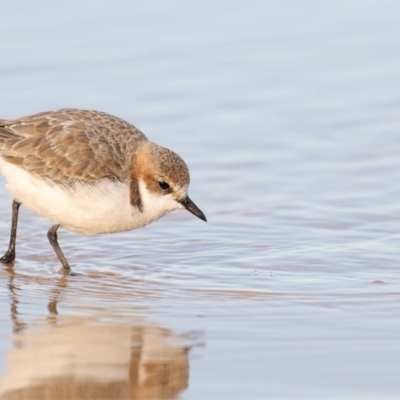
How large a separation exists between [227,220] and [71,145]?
1.73 metres

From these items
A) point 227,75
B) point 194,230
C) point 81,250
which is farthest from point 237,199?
point 227,75

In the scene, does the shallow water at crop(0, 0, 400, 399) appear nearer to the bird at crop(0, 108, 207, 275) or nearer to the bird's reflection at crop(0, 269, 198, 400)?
the bird's reflection at crop(0, 269, 198, 400)

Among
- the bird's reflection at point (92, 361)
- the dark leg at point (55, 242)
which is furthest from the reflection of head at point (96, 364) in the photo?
the dark leg at point (55, 242)

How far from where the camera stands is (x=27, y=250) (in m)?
8.76

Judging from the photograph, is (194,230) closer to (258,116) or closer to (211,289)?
(211,289)

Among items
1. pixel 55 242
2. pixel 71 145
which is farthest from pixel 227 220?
pixel 71 145

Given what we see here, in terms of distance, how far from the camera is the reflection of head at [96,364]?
18.7 ft

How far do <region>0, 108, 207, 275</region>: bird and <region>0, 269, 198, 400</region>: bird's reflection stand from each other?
123cm

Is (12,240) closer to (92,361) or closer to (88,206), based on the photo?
(88,206)

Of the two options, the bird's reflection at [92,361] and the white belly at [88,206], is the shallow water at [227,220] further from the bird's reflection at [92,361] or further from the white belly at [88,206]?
the white belly at [88,206]

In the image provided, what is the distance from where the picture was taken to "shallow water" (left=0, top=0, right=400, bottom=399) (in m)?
6.02

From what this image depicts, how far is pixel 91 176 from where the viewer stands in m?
8.01

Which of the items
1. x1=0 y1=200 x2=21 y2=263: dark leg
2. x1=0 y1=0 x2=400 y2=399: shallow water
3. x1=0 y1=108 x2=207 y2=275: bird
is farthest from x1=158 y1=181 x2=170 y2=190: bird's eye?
x1=0 y1=200 x2=21 y2=263: dark leg

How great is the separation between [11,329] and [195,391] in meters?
1.39
